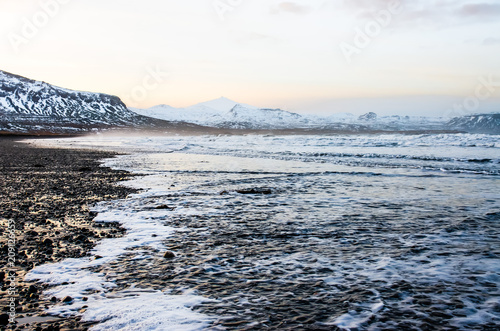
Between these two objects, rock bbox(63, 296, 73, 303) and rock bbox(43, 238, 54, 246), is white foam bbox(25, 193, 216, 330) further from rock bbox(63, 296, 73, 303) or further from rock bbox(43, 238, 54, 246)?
rock bbox(43, 238, 54, 246)

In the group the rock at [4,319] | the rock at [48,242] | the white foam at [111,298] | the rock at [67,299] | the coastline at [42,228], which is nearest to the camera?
the rock at [4,319]

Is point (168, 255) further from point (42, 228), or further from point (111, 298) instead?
point (42, 228)

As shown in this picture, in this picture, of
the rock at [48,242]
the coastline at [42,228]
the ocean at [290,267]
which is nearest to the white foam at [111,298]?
the ocean at [290,267]

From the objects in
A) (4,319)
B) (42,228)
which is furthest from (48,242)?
(4,319)

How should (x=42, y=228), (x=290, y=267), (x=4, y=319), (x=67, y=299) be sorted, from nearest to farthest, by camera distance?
(x=4, y=319), (x=67, y=299), (x=290, y=267), (x=42, y=228)

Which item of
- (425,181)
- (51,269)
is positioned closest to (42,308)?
(51,269)

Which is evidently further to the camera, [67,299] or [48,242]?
[48,242]

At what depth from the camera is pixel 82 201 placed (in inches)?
393

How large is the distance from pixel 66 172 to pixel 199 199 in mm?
9262

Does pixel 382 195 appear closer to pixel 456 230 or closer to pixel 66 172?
pixel 456 230

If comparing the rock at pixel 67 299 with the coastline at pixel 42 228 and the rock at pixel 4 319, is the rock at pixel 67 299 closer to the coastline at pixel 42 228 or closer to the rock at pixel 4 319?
the coastline at pixel 42 228

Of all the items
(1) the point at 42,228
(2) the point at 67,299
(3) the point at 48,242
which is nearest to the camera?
(2) the point at 67,299

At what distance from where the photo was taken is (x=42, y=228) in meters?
7.09

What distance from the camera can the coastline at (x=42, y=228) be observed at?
12.6ft
